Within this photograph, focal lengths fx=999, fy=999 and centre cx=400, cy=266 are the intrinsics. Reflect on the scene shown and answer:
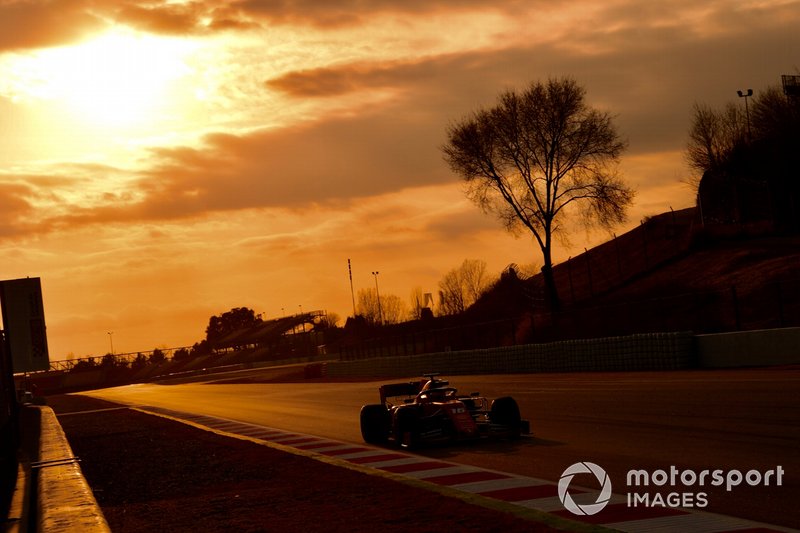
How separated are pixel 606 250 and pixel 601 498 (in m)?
64.1

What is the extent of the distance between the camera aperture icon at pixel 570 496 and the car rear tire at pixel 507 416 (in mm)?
3040

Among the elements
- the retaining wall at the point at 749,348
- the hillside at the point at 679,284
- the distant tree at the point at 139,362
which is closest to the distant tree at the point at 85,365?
the distant tree at the point at 139,362

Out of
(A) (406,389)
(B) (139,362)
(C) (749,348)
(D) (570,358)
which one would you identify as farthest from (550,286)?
(B) (139,362)

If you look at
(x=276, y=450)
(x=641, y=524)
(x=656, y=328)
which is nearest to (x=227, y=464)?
(x=276, y=450)

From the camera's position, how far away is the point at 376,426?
1570 cm

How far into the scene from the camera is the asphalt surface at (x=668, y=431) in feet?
30.0

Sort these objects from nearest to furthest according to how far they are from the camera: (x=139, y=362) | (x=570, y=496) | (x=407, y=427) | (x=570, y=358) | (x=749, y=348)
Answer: (x=570, y=496), (x=407, y=427), (x=749, y=348), (x=570, y=358), (x=139, y=362)

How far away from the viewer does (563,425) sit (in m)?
15.4

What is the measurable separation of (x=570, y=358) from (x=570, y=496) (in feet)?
85.9

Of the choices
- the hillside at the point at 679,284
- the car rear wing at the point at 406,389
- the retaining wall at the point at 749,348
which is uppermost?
the hillside at the point at 679,284

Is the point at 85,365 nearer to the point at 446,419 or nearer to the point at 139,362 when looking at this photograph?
the point at 139,362

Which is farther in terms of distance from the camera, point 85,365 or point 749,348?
point 85,365

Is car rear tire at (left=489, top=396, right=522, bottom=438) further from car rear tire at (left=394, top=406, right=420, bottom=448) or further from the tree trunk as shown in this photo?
the tree trunk

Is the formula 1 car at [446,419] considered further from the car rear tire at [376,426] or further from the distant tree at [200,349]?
the distant tree at [200,349]
